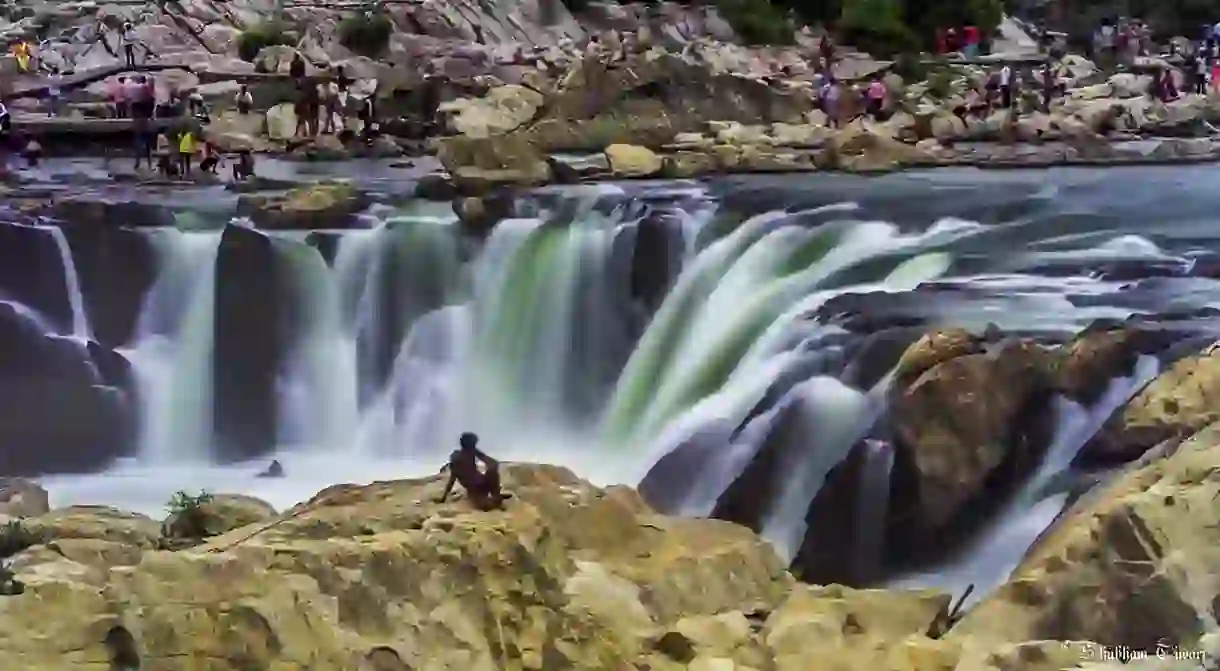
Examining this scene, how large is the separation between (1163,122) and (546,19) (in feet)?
53.7

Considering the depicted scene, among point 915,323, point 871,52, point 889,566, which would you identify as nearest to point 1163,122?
point 871,52

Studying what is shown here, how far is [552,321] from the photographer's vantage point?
34.9 ft

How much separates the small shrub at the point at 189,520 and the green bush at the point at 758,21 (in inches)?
910

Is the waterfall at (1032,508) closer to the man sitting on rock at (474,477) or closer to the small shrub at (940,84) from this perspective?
the man sitting on rock at (474,477)

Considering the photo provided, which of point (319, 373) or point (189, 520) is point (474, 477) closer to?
point (189, 520)

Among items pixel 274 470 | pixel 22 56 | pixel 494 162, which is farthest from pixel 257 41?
pixel 274 470

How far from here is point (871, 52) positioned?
2742 centimetres

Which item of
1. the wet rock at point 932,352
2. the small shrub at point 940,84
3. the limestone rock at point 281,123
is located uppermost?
the wet rock at point 932,352

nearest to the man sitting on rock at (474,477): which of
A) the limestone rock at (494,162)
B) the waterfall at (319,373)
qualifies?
the waterfall at (319,373)

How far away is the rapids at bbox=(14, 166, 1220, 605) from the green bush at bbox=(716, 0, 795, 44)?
1819 centimetres

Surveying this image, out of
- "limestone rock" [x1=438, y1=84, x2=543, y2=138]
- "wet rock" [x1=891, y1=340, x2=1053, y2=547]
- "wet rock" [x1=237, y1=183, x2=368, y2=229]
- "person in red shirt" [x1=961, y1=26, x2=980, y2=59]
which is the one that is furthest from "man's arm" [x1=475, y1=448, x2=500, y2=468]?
"person in red shirt" [x1=961, y1=26, x2=980, y2=59]

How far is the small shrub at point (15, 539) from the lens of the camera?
7660mm

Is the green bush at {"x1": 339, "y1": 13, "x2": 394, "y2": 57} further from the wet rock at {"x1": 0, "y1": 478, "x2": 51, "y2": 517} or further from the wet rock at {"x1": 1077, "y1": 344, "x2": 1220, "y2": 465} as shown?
the wet rock at {"x1": 1077, "y1": 344, "x2": 1220, "y2": 465}

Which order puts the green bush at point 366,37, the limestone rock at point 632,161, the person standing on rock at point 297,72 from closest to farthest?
the limestone rock at point 632,161 → the person standing on rock at point 297,72 → the green bush at point 366,37
